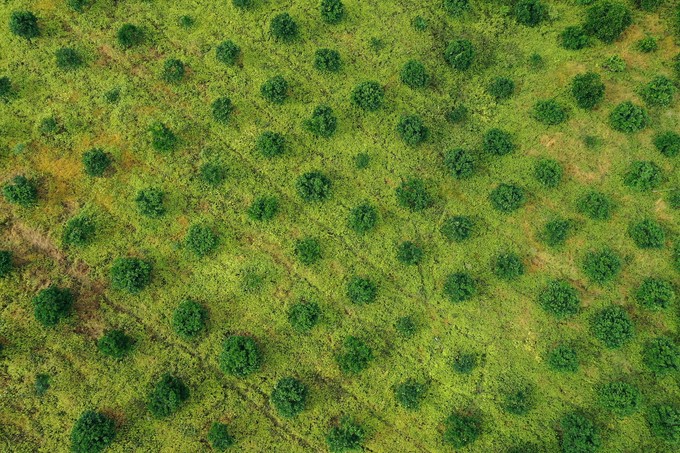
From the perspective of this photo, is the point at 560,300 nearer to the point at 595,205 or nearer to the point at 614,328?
the point at 614,328

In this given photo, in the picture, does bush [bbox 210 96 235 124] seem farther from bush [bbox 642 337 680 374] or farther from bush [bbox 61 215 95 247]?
bush [bbox 642 337 680 374]

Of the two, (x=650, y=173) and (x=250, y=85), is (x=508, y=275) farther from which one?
(x=250, y=85)

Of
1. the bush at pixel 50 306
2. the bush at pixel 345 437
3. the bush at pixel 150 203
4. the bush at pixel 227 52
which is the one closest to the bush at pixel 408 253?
the bush at pixel 345 437

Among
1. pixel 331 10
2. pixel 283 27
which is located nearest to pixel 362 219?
pixel 283 27

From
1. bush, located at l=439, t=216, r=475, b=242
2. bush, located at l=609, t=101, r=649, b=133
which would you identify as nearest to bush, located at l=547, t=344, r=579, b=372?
bush, located at l=439, t=216, r=475, b=242

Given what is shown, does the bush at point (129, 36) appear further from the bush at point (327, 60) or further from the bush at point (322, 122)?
the bush at point (322, 122)
